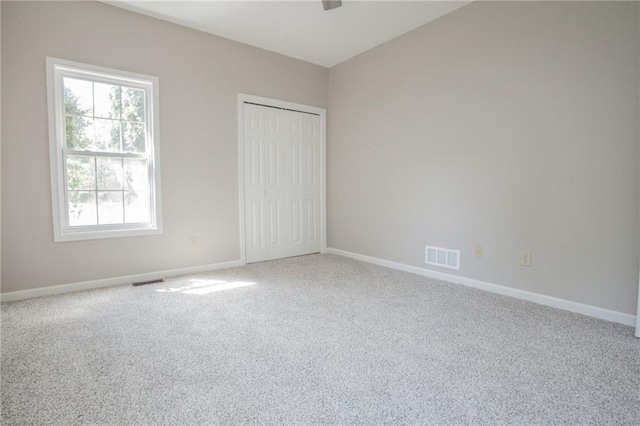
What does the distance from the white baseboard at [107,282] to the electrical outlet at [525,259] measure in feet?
10.2

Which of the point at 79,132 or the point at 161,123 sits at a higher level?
the point at 161,123

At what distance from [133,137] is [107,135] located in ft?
0.76

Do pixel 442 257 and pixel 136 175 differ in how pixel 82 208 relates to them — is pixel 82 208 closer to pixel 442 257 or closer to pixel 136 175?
pixel 136 175

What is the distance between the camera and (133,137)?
11.2ft

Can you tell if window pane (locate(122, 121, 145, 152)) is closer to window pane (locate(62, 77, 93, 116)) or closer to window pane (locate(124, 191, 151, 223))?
window pane (locate(62, 77, 93, 116))

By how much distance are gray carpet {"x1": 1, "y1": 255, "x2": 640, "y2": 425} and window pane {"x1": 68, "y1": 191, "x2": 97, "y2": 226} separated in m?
0.71

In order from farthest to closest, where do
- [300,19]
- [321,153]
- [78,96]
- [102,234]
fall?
[321,153]
[300,19]
[102,234]
[78,96]

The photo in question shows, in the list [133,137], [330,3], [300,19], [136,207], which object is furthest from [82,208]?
[330,3]

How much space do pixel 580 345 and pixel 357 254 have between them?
8.92ft

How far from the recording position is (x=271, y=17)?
3393 millimetres

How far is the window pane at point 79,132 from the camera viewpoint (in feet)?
9.99

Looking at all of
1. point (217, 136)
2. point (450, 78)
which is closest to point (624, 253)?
point (450, 78)

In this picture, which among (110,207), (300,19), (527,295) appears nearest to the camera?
(527,295)

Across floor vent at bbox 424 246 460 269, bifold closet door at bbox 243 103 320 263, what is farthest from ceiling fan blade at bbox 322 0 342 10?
floor vent at bbox 424 246 460 269
